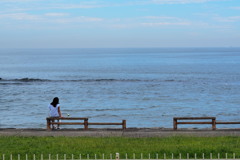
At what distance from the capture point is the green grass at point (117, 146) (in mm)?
12430

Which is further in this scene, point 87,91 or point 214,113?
point 87,91

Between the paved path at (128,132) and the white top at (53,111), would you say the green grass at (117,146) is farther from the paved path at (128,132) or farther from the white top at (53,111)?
the white top at (53,111)

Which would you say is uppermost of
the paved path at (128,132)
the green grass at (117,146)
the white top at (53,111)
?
the white top at (53,111)

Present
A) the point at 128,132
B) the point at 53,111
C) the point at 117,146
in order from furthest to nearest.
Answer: the point at 53,111, the point at 128,132, the point at 117,146

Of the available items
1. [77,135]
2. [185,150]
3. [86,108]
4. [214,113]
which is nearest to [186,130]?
[77,135]

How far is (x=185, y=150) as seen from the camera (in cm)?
1260

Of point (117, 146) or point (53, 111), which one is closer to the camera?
point (117, 146)

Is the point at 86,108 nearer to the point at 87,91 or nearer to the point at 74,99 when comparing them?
the point at 74,99

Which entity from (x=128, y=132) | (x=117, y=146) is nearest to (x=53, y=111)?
(x=128, y=132)

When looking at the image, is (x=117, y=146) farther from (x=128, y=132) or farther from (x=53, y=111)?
(x=53, y=111)

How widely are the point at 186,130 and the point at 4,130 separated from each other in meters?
8.06

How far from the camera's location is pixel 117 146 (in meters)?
14.1

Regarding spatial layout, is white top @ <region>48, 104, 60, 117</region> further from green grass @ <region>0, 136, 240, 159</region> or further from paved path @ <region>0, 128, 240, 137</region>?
green grass @ <region>0, 136, 240, 159</region>

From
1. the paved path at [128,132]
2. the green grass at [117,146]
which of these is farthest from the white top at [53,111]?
the green grass at [117,146]
